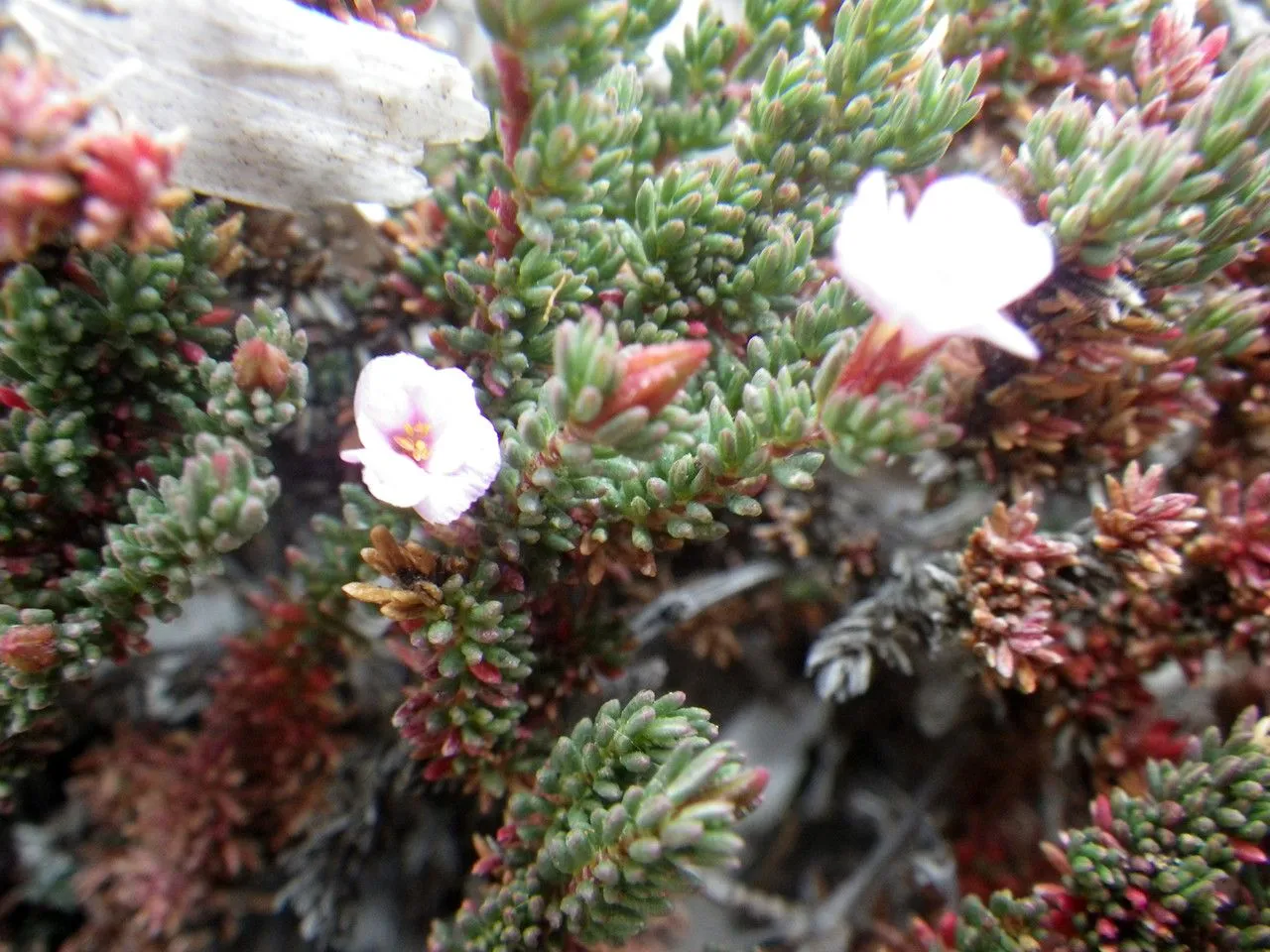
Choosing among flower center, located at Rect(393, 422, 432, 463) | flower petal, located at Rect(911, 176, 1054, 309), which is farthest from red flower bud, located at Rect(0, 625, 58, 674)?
flower petal, located at Rect(911, 176, 1054, 309)

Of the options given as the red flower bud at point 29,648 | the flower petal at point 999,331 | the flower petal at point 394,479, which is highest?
the flower petal at point 999,331

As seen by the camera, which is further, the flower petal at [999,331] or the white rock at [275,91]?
the white rock at [275,91]

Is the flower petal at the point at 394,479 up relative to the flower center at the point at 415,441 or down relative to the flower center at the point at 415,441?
down

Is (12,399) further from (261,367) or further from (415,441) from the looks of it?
(415,441)

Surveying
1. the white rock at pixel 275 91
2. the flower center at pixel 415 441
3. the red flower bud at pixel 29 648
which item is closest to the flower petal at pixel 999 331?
the flower center at pixel 415 441

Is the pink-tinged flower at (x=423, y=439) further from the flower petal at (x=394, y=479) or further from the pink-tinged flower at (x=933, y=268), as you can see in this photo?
the pink-tinged flower at (x=933, y=268)

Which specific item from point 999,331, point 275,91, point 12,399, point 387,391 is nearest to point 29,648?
point 12,399

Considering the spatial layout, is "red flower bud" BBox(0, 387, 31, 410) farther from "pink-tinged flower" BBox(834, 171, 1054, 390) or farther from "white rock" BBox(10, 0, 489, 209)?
"pink-tinged flower" BBox(834, 171, 1054, 390)

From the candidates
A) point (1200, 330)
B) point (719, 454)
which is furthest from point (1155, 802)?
point (719, 454)
